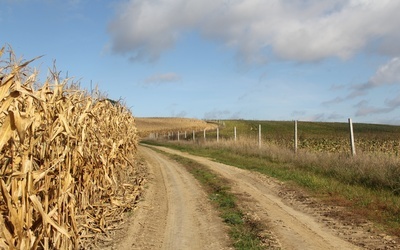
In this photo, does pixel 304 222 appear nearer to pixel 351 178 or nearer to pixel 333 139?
pixel 351 178

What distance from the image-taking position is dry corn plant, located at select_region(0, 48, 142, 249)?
4.31m

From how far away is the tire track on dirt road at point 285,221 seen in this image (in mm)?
7496

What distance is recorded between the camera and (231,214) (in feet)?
32.2

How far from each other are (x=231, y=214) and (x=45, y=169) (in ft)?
17.9

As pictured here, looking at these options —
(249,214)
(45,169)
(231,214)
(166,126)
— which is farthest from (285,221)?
(166,126)

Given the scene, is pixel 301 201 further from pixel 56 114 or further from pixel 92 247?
pixel 56 114

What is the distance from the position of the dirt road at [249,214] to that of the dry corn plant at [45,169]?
114cm

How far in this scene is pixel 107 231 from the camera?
845cm

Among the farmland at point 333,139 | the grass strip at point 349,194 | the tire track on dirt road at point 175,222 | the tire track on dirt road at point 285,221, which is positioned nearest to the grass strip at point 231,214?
the tire track on dirt road at point 175,222

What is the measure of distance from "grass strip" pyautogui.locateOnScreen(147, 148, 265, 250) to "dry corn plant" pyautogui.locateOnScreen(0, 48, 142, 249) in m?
2.64

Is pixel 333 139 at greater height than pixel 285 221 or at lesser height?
greater

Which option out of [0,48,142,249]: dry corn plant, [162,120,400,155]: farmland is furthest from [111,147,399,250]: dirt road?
[162,120,400,155]: farmland

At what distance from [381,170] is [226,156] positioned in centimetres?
1413

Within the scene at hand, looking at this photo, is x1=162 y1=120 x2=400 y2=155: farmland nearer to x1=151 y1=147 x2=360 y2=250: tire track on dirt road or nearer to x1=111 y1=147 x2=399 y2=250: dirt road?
x1=151 y1=147 x2=360 y2=250: tire track on dirt road
